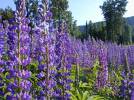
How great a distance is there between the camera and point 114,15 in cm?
6869

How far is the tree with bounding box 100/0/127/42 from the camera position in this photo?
64.2m

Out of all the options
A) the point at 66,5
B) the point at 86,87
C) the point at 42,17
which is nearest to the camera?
the point at 42,17

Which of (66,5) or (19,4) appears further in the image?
(66,5)

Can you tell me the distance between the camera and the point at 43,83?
Answer: 5730 millimetres

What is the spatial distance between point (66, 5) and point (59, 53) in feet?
159

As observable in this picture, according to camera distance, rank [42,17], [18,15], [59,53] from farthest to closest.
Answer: [59,53] → [42,17] → [18,15]

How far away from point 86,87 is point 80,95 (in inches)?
78.3

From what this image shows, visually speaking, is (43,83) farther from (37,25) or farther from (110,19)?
(110,19)

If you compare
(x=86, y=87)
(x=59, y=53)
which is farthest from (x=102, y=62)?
(x=59, y=53)

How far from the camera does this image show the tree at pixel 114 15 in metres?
64.2

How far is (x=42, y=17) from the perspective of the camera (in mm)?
5512

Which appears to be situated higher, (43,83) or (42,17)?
(42,17)

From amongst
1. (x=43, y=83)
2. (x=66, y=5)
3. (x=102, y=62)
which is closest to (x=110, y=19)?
(x=66, y=5)

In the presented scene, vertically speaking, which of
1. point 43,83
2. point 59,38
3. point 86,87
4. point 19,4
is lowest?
point 86,87
